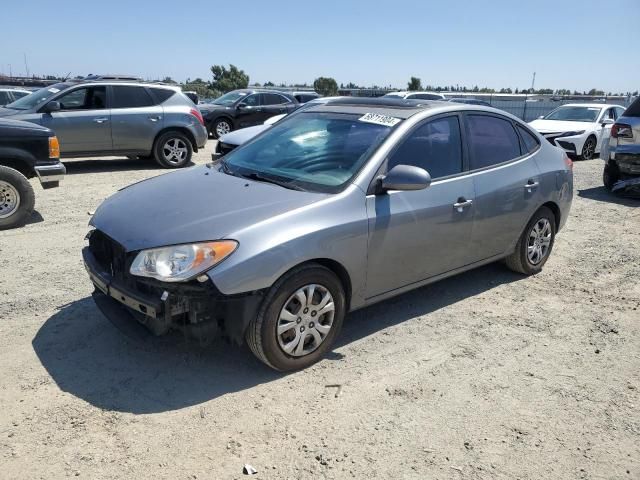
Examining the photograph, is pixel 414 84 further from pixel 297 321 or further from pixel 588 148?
pixel 297 321

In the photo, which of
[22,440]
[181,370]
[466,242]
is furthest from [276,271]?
[466,242]

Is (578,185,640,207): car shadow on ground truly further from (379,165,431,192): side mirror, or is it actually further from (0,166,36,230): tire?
(0,166,36,230): tire

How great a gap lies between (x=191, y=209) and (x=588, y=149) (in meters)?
13.7

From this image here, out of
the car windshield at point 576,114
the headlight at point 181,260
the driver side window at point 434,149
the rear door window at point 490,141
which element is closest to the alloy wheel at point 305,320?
the headlight at point 181,260

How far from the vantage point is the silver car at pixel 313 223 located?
3150 millimetres

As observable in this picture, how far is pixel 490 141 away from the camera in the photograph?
15.8 feet

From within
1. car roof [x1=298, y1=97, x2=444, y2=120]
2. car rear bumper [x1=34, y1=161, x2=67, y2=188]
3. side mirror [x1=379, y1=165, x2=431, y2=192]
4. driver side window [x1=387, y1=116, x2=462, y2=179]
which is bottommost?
car rear bumper [x1=34, y1=161, x2=67, y2=188]

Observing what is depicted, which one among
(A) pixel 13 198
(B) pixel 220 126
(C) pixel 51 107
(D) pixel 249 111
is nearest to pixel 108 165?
(C) pixel 51 107

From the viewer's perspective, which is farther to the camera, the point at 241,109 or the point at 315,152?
the point at 241,109

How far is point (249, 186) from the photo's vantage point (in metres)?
3.83

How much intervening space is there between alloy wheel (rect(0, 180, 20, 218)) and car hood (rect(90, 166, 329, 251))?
300 cm

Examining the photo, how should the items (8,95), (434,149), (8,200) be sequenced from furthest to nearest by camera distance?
(8,95) → (8,200) → (434,149)

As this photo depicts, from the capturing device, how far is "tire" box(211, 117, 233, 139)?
1659 centimetres

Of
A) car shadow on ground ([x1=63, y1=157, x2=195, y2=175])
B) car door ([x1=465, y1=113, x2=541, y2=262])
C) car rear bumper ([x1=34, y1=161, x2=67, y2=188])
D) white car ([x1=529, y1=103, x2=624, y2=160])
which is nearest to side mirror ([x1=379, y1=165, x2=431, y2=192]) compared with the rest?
car door ([x1=465, y1=113, x2=541, y2=262])
